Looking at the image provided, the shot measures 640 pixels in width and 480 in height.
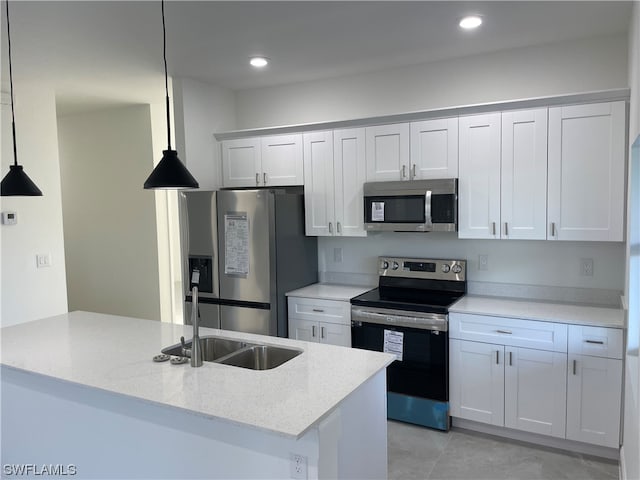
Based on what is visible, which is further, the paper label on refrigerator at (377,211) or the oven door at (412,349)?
the paper label on refrigerator at (377,211)

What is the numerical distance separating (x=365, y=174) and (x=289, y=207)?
66 cm

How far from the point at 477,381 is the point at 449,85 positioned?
7.14 feet

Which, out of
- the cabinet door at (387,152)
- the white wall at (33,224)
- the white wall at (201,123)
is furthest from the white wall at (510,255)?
the white wall at (33,224)

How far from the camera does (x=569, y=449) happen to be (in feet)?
9.83

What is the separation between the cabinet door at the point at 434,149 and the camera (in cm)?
339

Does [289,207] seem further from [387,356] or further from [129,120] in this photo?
[129,120]

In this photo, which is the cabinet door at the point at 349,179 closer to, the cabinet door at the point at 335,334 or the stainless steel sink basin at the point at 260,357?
the cabinet door at the point at 335,334

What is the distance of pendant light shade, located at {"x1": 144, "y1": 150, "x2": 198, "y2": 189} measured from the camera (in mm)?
2113

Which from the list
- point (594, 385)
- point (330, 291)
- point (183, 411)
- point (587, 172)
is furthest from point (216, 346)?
point (587, 172)

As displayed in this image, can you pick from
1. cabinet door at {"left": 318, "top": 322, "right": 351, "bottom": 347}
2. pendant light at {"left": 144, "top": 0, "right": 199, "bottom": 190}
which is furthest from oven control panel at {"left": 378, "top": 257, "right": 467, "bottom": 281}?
pendant light at {"left": 144, "top": 0, "right": 199, "bottom": 190}

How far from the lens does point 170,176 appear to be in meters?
2.12

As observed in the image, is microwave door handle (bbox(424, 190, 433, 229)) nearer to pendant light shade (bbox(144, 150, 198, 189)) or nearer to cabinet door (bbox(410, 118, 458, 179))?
cabinet door (bbox(410, 118, 458, 179))

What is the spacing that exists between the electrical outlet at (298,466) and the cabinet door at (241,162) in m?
2.90

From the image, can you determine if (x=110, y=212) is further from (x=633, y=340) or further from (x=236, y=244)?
(x=633, y=340)
